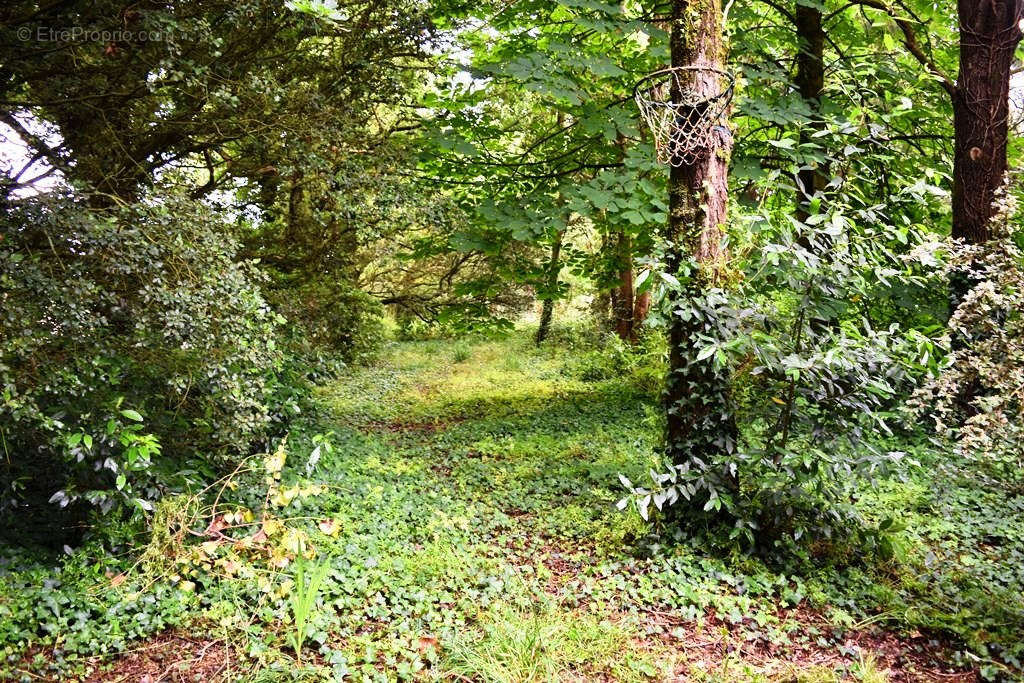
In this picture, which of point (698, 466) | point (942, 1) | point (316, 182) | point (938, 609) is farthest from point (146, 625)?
point (942, 1)

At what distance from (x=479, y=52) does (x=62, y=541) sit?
7.03 metres

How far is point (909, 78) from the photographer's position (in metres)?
6.21

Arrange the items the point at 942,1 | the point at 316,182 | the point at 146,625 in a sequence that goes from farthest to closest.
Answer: the point at 942,1, the point at 316,182, the point at 146,625

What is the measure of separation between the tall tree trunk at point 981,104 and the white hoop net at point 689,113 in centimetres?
367

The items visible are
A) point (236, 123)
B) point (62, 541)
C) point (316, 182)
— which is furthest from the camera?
point (316, 182)

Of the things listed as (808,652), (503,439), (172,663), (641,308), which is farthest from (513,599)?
(641,308)

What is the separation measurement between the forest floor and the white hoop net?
2868 millimetres

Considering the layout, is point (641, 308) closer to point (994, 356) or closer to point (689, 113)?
point (689, 113)

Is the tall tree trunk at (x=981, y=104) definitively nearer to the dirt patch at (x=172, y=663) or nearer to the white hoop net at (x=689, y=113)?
the white hoop net at (x=689, y=113)

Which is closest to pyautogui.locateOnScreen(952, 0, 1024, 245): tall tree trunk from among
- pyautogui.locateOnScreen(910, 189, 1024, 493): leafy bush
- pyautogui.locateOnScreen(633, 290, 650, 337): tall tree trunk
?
pyautogui.locateOnScreen(910, 189, 1024, 493): leafy bush

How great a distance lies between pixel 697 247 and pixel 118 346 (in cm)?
432

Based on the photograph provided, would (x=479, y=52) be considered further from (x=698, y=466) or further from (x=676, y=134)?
(x=698, y=466)

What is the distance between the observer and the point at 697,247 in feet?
14.4

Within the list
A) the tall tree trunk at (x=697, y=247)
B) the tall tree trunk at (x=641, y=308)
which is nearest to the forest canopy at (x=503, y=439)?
the tall tree trunk at (x=697, y=247)
